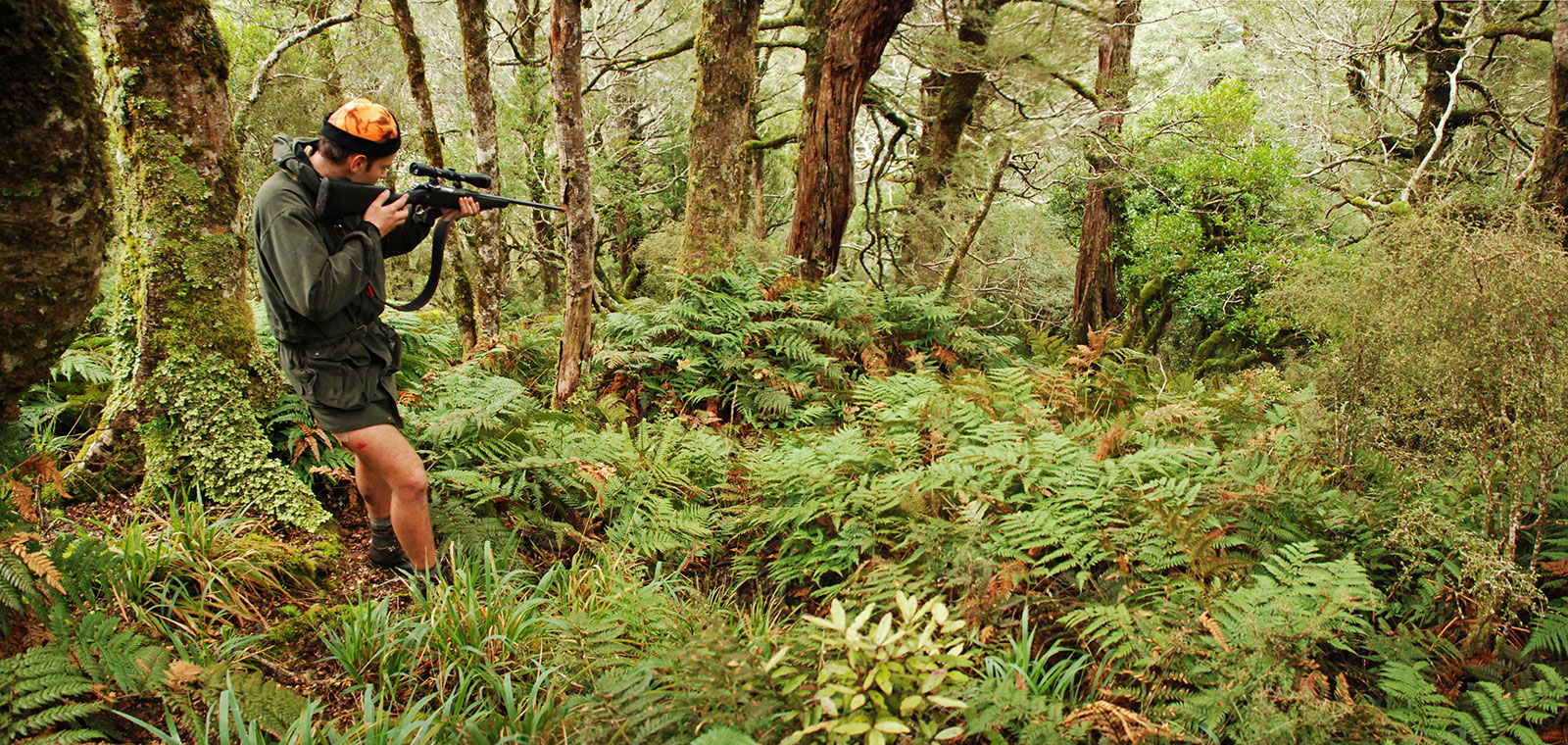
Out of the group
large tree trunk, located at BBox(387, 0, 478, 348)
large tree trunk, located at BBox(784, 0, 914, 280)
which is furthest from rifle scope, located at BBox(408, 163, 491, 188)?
large tree trunk, located at BBox(784, 0, 914, 280)

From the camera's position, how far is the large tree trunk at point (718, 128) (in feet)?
24.9

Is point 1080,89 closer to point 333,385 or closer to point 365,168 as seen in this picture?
point 365,168

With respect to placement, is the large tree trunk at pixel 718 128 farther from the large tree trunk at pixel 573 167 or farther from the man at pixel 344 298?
the man at pixel 344 298

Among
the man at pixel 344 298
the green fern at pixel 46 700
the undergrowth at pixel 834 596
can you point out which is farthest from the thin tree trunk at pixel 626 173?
the green fern at pixel 46 700

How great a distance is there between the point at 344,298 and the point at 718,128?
5.59 metres

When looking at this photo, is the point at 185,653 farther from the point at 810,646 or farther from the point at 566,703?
the point at 810,646

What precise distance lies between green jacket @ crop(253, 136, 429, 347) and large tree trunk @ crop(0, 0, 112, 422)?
0.64 metres

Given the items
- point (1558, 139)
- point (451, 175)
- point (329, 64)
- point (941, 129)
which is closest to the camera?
point (451, 175)

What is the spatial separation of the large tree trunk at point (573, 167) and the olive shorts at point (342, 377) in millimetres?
2385

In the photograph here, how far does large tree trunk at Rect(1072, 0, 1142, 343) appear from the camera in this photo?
36.6 ft

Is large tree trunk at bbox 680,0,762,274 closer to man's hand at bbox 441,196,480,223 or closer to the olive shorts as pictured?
man's hand at bbox 441,196,480,223

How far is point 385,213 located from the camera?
10.6ft

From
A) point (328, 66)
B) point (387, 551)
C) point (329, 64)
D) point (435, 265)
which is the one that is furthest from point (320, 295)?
point (328, 66)

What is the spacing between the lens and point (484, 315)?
8383mm
